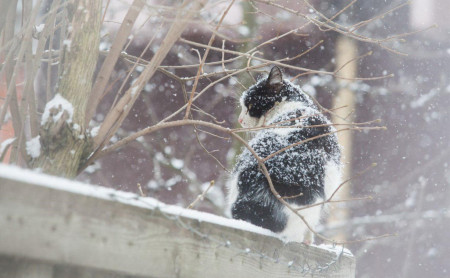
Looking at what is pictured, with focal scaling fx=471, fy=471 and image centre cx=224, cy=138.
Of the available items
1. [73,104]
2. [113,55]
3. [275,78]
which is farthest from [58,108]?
[275,78]

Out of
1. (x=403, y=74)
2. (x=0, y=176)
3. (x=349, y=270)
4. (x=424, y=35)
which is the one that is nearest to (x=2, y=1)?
(x=0, y=176)

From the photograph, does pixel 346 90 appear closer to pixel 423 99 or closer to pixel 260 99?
pixel 423 99

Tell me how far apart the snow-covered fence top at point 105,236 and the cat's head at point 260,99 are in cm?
93

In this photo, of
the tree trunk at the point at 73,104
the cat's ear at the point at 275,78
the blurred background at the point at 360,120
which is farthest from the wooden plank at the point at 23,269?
the blurred background at the point at 360,120

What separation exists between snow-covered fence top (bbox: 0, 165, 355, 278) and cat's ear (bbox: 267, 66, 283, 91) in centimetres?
89

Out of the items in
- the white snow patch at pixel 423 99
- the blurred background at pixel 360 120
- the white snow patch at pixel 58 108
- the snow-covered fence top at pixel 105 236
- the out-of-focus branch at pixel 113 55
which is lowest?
the snow-covered fence top at pixel 105 236

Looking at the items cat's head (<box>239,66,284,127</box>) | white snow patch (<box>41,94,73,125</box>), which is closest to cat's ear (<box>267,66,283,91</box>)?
cat's head (<box>239,66,284,127</box>)

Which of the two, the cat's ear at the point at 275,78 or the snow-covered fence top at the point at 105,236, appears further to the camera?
the cat's ear at the point at 275,78

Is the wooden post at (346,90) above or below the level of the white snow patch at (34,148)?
above

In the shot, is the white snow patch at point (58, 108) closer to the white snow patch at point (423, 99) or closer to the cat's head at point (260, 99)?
the cat's head at point (260, 99)

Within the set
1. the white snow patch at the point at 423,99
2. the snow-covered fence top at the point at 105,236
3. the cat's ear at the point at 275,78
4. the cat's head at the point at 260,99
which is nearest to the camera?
the snow-covered fence top at the point at 105,236

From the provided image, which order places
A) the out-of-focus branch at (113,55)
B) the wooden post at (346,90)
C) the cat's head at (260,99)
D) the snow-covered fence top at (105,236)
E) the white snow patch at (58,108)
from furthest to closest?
the wooden post at (346,90)
the cat's head at (260,99)
the out-of-focus branch at (113,55)
the white snow patch at (58,108)
the snow-covered fence top at (105,236)

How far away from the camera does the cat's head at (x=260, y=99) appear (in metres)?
2.41

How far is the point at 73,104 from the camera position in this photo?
152 centimetres
